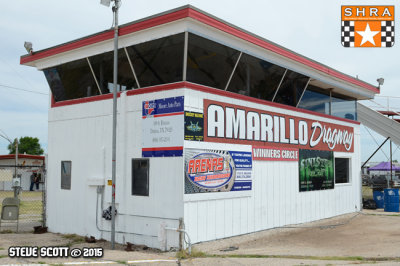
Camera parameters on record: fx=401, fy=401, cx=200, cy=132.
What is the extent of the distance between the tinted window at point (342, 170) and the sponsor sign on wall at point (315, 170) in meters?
0.75

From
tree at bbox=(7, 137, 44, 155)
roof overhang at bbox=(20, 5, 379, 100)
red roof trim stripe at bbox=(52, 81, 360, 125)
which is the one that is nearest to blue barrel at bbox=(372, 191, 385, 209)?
roof overhang at bbox=(20, 5, 379, 100)

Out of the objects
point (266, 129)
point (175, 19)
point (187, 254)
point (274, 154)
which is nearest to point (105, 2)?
point (175, 19)

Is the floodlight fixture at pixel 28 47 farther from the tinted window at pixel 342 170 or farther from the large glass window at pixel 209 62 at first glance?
the tinted window at pixel 342 170

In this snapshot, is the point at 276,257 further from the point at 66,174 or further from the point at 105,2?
the point at 105,2

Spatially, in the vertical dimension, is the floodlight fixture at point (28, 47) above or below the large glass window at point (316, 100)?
above

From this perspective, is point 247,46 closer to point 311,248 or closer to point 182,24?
point 182,24

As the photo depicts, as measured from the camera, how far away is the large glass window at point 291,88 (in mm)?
13648

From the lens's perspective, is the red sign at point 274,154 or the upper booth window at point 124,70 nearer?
the upper booth window at point 124,70

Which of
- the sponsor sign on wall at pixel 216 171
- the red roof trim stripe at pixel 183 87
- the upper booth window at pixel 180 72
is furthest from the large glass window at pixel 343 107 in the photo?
the sponsor sign on wall at pixel 216 171

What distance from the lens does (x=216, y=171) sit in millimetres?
10594

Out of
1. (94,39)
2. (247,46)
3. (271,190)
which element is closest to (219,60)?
(247,46)

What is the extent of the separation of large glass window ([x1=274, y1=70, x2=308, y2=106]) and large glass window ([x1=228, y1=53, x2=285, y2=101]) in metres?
0.40

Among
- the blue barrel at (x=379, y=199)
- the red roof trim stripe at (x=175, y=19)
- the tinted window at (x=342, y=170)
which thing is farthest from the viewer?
the blue barrel at (x=379, y=199)

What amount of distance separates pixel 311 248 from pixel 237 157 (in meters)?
3.08
